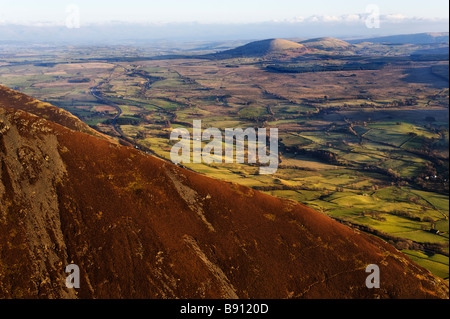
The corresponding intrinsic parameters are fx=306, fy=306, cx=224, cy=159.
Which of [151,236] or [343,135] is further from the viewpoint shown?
[343,135]

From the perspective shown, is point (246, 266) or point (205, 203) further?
point (205, 203)

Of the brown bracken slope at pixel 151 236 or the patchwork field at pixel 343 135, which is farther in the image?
the patchwork field at pixel 343 135

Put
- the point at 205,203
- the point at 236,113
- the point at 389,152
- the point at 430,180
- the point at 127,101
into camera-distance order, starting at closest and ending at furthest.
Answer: the point at 205,203 < the point at 430,180 < the point at 389,152 < the point at 236,113 < the point at 127,101

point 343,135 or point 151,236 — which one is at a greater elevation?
point 151,236

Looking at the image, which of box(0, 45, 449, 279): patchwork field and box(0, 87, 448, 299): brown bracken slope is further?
box(0, 45, 449, 279): patchwork field
